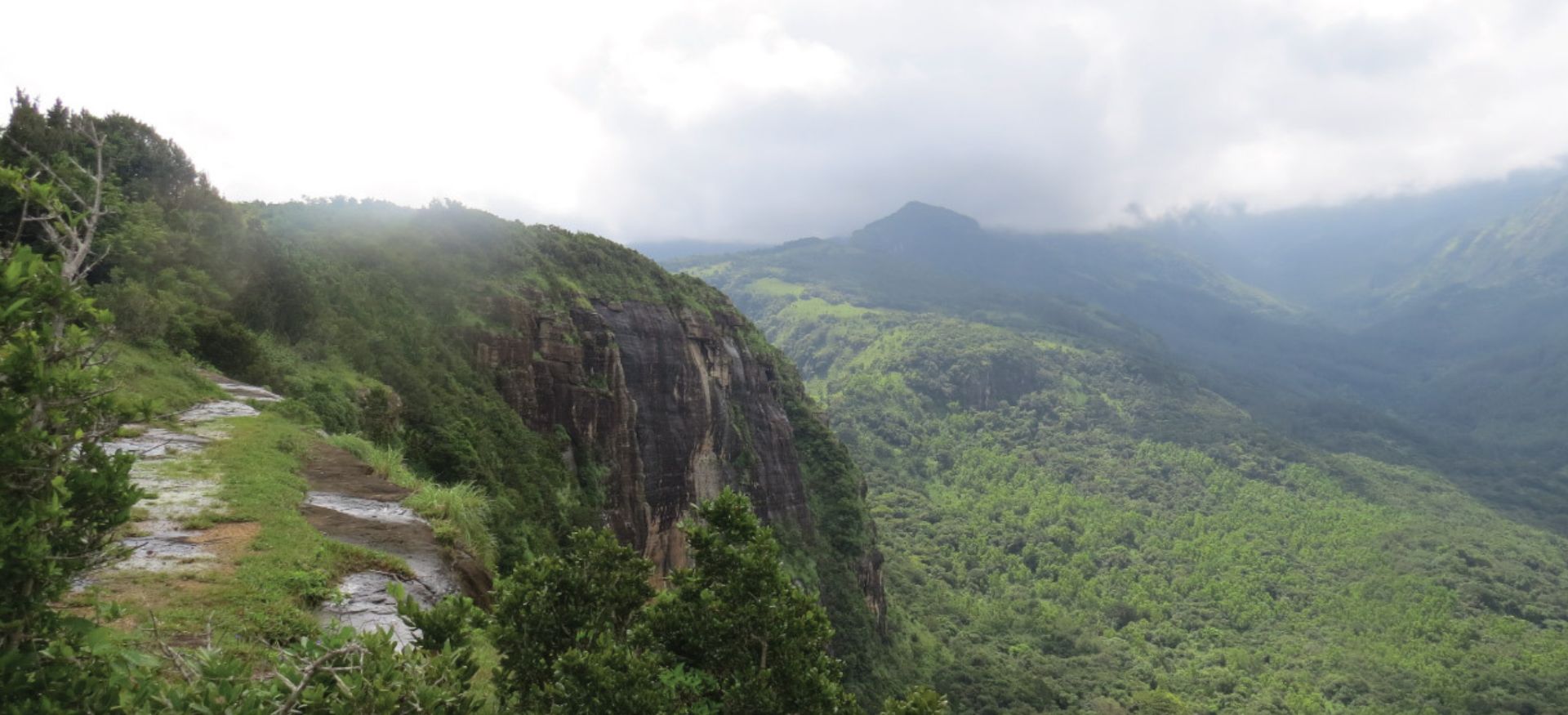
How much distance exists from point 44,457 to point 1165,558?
5222 inches

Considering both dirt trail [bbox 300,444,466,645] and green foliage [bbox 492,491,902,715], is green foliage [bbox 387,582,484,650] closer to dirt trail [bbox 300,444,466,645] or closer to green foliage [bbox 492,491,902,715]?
green foliage [bbox 492,491,902,715]

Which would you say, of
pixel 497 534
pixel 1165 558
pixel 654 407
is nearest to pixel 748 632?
pixel 497 534

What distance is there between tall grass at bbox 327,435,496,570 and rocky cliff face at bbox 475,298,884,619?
14.8m

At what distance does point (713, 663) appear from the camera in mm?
8898

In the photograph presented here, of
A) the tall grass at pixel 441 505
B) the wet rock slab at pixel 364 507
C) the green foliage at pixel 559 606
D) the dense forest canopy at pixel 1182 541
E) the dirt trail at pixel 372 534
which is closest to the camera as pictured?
the green foliage at pixel 559 606

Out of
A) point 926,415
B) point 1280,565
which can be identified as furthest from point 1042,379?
point 1280,565

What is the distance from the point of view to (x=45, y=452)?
405 centimetres

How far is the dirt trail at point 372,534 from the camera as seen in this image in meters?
8.75

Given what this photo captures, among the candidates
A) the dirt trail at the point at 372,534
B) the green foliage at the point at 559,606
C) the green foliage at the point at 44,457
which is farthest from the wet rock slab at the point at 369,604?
the green foliage at the point at 44,457

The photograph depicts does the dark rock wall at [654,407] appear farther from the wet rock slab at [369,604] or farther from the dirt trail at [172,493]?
the wet rock slab at [369,604]

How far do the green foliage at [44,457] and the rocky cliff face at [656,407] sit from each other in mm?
24535

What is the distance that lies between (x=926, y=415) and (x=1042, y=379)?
3821cm

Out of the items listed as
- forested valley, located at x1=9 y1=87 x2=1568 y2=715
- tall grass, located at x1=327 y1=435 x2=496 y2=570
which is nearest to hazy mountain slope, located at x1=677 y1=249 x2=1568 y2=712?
forested valley, located at x1=9 y1=87 x2=1568 y2=715

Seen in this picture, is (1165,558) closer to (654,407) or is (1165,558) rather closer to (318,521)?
(654,407)
